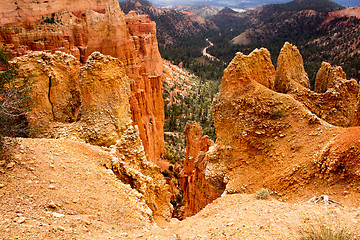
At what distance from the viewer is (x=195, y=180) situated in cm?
1486

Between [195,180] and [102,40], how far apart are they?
11.3 metres

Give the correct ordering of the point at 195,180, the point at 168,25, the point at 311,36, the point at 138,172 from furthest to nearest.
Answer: the point at 168,25, the point at 311,36, the point at 195,180, the point at 138,172

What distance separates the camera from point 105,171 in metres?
6.44

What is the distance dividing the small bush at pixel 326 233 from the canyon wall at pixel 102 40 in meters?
13.2

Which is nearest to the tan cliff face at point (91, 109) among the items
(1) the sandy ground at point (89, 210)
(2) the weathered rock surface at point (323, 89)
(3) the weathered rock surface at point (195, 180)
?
(1) the sandy ground at point (89, 210)

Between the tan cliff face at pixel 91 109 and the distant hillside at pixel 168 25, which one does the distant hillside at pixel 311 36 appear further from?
the tan cliff face at pixel 91 109

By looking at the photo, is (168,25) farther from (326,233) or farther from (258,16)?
(326,233)

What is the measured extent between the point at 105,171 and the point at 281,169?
571 centimetres

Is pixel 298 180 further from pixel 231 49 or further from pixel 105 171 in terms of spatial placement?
pixel 231 49

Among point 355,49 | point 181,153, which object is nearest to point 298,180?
point 181,153

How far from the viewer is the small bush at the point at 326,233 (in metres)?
3.88

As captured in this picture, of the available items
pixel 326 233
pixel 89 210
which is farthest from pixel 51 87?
pixel 326 233

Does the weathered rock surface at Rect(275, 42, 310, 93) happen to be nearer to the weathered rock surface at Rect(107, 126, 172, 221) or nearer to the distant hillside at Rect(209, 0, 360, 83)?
the weathered rock surface at Rect(107, 126, 172, 221)

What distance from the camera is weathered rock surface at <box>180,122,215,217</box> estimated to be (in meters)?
13.0
